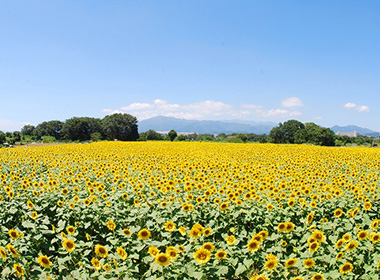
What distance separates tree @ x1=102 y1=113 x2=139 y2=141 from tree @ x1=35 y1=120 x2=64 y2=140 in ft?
82.3

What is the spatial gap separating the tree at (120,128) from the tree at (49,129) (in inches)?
988

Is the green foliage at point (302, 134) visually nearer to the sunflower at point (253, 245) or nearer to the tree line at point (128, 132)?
the tree line at point (128, 132)

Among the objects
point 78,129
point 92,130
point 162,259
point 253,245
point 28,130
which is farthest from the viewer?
point 28,130

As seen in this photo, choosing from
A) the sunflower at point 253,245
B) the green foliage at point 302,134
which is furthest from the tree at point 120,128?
the sunflower at point 253,245

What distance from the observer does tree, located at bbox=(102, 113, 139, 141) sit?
74438mm

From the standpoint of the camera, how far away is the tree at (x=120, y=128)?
74438 millimetres

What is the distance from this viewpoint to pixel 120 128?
7475 cm

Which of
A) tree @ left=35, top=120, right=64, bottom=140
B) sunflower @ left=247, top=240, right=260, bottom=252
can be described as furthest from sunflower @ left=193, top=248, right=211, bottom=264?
tree @ left=35, top=120, right=64, bottom=140

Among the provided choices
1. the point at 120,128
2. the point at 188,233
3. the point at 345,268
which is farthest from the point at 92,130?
the point at 345,268

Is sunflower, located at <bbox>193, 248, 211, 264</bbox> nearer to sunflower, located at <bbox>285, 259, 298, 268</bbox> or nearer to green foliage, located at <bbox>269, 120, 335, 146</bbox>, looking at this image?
sunflower, located at <bbox>285, 259, 298, 268</bbox>

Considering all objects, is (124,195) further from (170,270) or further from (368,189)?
(368,189)

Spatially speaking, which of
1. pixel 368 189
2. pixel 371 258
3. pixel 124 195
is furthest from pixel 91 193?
pixel 368 189

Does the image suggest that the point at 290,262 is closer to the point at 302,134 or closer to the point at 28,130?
the point at 302,134

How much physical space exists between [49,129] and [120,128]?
3633cm
